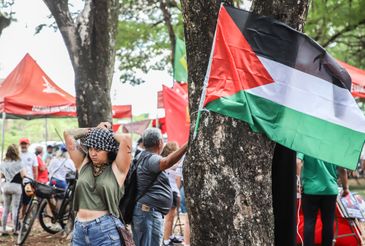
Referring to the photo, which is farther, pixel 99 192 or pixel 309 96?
pixel 99 192

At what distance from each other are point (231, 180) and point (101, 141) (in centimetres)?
137

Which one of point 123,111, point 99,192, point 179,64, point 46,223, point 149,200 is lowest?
point 46,223

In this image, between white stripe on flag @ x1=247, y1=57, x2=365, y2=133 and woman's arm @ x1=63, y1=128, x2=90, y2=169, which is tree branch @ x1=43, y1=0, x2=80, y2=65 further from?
white stripe on flag @ x1=247, y1=57, x2=365, y2=133

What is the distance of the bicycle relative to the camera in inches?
433

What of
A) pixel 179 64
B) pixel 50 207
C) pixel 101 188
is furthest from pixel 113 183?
pixel 179 64

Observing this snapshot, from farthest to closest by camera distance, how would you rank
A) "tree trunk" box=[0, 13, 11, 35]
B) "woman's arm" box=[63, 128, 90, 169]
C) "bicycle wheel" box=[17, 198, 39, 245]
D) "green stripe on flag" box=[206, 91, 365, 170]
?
"tree trunk" box=[0, 13, 11, 35]
"bicycle wheel" box=[17, 198, 39, 245]
"woman's arm" box=[63, 128, 90, 169]
"green stripe on flag" box=[206, 91, 365, 170]

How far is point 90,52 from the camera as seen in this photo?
33.4ft

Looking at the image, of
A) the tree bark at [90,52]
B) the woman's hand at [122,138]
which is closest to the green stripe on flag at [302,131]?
the woman's hand at [122,138]

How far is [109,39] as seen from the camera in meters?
10.3

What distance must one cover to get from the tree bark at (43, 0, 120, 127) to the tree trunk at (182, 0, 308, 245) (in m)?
5.63

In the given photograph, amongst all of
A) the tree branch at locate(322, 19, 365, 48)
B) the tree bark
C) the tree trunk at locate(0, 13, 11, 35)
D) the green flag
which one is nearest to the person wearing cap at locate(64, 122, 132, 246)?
the tree bark

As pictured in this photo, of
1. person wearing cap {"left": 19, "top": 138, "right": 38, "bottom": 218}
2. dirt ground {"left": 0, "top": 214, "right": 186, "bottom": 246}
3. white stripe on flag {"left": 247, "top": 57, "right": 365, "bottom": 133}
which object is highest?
white stripe on flag {"left": 247, "top": 57, "right": 365, "bottom": 133}

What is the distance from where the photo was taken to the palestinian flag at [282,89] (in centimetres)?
463

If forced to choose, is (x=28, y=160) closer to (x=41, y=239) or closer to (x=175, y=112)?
(x=41, y=239)
